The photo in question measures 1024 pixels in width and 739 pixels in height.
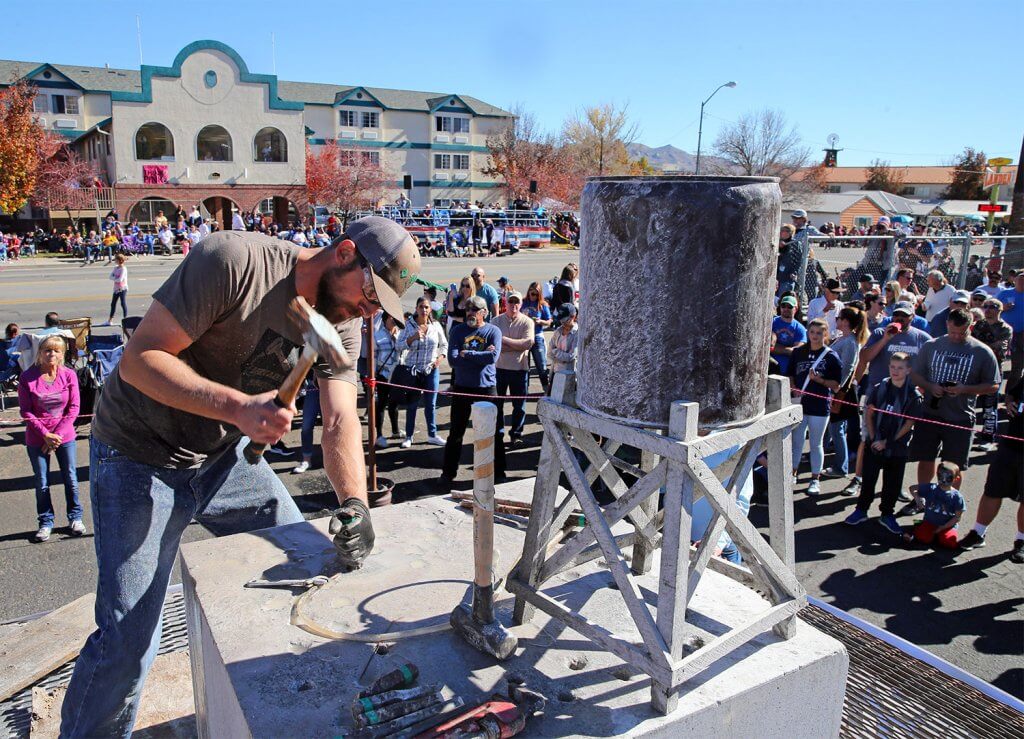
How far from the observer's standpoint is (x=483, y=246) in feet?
117

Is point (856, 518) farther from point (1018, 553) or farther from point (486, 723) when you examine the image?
point (486, 723)

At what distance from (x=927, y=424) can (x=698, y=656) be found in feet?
18.6

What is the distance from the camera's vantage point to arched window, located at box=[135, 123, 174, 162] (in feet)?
131

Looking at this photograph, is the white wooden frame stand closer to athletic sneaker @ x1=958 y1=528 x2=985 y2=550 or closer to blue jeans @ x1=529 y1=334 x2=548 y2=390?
athletic sneaker @ x1=958 y1=528 x2=985 y2=550

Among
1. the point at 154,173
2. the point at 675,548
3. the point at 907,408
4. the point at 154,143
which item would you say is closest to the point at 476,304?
the point at 907,408

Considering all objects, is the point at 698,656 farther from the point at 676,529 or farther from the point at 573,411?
the point at 573,411

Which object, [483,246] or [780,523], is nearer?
[780,523]

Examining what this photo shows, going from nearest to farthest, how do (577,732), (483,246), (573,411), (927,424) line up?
(577,732), (573,411), (927,424), (483,246)

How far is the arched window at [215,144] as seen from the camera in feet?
136

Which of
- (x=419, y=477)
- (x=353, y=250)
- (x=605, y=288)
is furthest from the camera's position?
(x=419, y=477)

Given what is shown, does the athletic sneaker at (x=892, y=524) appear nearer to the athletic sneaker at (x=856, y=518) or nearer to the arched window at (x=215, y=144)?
the athletic sneaker at (x=856, y=518)

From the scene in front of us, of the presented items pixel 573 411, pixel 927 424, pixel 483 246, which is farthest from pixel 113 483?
pixel 483 246

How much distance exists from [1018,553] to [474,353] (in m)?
5.17

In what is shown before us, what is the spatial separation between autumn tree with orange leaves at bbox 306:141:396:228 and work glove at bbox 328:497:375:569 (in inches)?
1691
